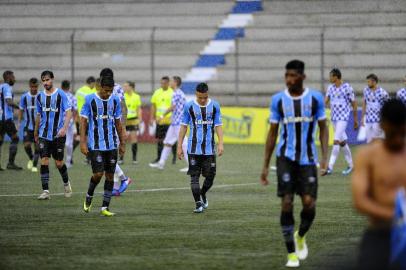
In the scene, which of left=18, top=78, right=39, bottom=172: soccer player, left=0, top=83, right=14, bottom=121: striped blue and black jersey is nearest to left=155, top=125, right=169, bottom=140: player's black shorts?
left=18, top=78, right=39, bottom=172: soccer player

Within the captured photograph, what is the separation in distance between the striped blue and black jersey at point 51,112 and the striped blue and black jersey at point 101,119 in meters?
2.95

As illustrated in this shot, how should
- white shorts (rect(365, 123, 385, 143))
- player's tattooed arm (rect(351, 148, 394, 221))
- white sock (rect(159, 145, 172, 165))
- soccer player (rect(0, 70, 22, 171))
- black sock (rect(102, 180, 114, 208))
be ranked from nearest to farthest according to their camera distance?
player's tattooed arm (rect(351, 148, 394, 221)) < black sock (rect(102, 180, 114, 208)) < white shorts (rect(365, 123, 385, 143)) < soccer player (rect(0, 70, 22, 171)) < white sock (rect(159, 145, 172, 165))

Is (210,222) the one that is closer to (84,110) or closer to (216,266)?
(84,110)

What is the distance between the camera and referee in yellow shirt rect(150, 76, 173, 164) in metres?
28.5

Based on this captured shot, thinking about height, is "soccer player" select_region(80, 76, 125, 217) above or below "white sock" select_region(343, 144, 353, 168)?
above

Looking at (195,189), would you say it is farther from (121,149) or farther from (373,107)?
(373,107)

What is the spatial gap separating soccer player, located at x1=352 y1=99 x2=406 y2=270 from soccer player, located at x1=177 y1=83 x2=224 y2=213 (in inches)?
361

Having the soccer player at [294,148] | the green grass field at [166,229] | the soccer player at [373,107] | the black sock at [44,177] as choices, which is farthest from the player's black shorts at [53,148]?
the soccer player at [373,107]

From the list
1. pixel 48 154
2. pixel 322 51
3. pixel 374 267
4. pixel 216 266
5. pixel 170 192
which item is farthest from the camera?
pixel 322 51

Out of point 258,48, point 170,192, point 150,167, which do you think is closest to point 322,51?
point 258,48

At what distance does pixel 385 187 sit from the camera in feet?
25.2

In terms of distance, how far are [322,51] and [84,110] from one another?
21.8m

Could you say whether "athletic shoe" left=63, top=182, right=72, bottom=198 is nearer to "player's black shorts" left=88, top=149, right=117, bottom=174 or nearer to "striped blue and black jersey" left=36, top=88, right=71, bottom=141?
"striped blue and black jersey" left=36, top=88, right=71, bottom=141

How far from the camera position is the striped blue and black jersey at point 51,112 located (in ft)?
62.8
